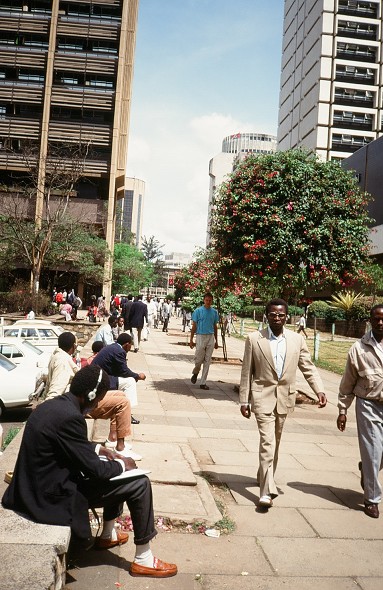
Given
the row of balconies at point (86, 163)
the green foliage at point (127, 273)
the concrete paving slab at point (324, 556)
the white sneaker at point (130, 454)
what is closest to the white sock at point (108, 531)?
the concrete paving slab at point (324, 556)

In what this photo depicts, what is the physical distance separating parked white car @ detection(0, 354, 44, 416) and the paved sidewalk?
2.87m

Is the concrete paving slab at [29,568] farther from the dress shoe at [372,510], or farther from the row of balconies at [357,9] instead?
the row of balconies at [357,9]

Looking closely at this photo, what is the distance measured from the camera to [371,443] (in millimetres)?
4926

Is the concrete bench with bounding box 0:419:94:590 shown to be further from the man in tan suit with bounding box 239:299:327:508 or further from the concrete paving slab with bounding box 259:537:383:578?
the man in tan suit with bounding box 239:299:327:508

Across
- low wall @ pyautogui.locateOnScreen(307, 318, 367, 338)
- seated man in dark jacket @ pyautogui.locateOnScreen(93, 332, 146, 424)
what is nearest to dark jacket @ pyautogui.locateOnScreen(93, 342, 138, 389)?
seated man in dark jacket @ pyautogui.locateOnScreen(93, 332, 146, 424)

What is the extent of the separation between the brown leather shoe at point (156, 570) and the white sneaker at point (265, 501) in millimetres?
1365

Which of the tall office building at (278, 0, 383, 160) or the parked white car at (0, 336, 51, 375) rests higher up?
the tall office building at (278, 0, 383, 160)

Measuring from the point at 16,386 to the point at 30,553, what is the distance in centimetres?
800

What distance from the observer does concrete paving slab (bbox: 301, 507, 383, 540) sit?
4461 mm

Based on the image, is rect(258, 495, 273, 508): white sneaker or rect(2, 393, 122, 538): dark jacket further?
rect(258, 495, 273, 508): white sneaker

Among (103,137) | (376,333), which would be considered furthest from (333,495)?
(103,137)

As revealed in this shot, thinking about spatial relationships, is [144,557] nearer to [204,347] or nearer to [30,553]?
[30,553]

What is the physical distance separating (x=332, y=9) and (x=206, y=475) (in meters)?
65.9

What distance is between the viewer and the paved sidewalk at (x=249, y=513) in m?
3.66
